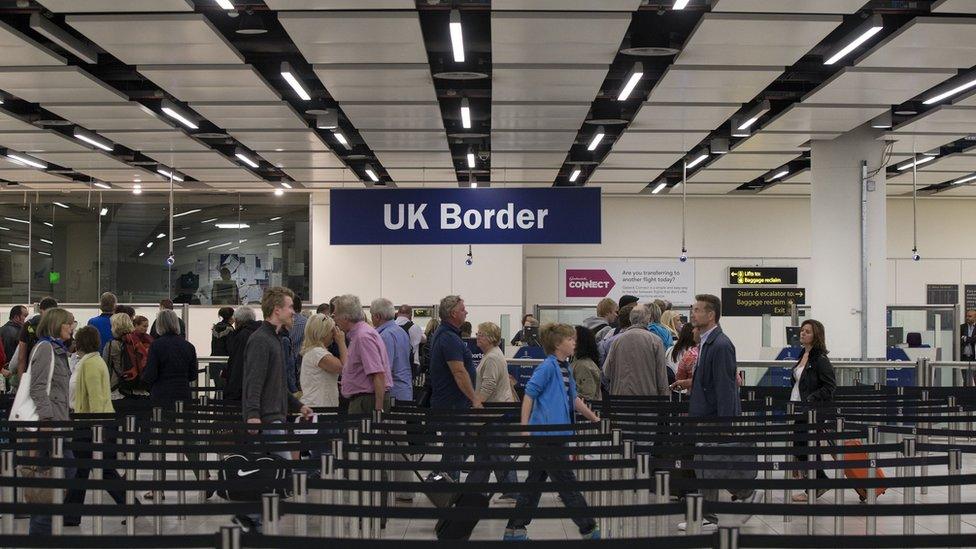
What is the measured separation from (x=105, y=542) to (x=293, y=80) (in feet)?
30.1

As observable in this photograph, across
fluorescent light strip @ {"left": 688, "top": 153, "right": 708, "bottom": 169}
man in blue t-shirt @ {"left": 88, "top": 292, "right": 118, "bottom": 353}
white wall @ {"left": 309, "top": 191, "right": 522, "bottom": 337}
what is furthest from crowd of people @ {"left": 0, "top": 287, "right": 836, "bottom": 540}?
white wall @ {"left": 309, "top": 191, "right": 522, "bottom": 337}

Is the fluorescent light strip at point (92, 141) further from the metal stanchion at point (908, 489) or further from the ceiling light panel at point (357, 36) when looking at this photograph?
the metal stanchion at point (908, 489)

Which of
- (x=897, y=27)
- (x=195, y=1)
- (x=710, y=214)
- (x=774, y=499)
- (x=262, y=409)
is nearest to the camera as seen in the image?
(x=262, y=409)

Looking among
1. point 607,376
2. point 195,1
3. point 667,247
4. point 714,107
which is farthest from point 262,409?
point 667,247

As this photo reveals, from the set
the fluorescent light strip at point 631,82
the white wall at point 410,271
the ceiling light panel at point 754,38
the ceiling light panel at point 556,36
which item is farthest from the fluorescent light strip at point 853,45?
the white wall at point 410,271

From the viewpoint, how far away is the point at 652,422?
782 cm

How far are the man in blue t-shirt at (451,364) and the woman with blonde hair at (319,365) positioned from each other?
0.74 m

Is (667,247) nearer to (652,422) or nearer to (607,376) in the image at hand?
(607,376)

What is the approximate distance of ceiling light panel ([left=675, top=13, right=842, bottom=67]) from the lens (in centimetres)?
980

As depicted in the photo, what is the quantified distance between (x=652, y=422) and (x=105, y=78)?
8.00 meters

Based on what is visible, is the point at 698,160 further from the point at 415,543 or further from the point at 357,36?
the point at 415,543

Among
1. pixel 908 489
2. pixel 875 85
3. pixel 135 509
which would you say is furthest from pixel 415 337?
pixel 135 509

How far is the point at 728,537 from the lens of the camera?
3.30 m

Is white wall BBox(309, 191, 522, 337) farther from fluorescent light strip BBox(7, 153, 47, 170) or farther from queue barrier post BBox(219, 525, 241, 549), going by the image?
queue barrier post BBox(219, 525, 241, 549)
